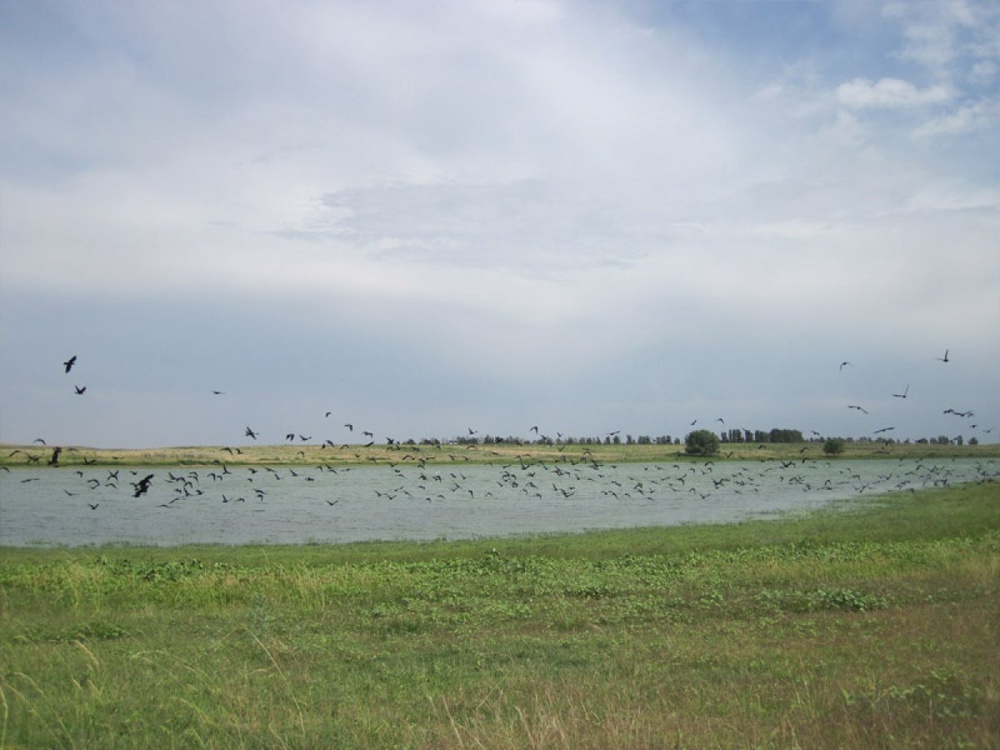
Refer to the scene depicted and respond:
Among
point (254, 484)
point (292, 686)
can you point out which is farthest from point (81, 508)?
point (292, 686)

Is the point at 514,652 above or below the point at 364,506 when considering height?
above

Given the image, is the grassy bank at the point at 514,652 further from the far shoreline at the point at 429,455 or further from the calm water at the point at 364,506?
the far shoreline at the point at 429,455

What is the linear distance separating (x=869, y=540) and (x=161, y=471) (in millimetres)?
75256

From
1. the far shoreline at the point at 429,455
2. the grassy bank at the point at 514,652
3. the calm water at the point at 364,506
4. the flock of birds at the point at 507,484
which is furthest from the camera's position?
the far shoreline at the point at 429,455

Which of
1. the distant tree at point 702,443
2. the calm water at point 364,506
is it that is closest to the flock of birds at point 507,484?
the calm water at point 364,506

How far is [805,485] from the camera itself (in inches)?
2505

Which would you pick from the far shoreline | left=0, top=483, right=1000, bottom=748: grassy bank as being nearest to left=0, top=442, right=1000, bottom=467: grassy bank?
the far shoreline

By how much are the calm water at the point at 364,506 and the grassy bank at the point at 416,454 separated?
20.8 m

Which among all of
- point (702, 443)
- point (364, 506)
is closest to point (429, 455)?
point (702, 443)

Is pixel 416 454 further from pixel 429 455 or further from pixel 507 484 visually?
pixel 507 484

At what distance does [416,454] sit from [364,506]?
7411 centimetres

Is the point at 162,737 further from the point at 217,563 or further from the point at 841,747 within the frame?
the point at 217,563

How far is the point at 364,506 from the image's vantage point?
47.5 m

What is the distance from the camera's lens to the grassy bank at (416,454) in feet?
320
